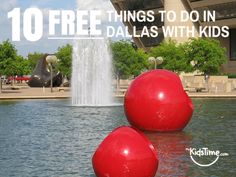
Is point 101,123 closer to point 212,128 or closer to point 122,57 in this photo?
point 212,128

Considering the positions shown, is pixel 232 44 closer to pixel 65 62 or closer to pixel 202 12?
pixel 202 12

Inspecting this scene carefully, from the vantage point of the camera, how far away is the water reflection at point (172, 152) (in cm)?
1156

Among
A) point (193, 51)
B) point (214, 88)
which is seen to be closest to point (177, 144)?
point (214, 88)

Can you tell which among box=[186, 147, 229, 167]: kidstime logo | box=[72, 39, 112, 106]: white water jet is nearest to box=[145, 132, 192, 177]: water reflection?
box=[186, 147, 229, 167]: kidstime logo

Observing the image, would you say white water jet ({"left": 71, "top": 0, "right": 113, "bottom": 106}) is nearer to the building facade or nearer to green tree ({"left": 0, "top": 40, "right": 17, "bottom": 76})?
green tree ({"left": 0, "top": 40, "right": 17, "bottom": 76})

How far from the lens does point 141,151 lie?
31.6ft

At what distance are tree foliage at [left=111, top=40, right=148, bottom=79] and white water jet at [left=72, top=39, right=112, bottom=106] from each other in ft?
77.9

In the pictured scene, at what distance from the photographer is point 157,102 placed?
16375 millimetres

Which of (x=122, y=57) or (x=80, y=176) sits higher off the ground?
(x=122, y=57)

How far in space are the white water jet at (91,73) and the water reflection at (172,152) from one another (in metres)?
16.8

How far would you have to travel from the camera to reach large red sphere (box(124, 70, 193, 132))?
16438 mm

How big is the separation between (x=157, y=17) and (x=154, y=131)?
241 feet

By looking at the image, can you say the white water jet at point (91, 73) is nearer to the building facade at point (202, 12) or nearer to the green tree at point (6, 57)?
the green tree at point (6, 57)

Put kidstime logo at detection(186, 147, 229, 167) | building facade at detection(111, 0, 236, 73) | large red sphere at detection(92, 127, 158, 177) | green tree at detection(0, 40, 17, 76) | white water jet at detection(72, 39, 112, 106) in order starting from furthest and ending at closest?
building facade at detection(111, 0, 236, 73)
green tree at detection(0, 40, 17, 76)
white water jet at detection(72, 39, 112, 106)
kidstime logo at detection(186, 147, 229, 167)
large red sphere at detection(92, 127, 158, 177)
